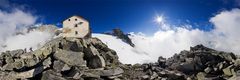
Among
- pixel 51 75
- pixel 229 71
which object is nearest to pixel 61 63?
pixel 51 75

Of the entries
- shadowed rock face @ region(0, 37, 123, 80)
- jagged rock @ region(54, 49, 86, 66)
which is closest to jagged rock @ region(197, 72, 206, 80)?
shadowed rock face @ region(0, 37, 123, 80)

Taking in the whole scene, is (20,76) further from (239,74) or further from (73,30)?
(239,74)

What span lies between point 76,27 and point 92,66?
27.4 m

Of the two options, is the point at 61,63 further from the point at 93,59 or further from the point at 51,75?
the point at 93,59

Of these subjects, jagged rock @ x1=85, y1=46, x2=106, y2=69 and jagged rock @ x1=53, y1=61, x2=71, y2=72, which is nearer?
jagged rock @ x1=53, y1=61, x2=71, y2=72

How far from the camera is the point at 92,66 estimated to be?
9181cm

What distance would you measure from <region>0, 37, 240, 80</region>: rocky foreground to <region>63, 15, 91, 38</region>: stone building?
33.6 feet

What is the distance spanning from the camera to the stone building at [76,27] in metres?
114

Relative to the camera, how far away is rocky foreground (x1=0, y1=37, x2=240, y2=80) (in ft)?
277

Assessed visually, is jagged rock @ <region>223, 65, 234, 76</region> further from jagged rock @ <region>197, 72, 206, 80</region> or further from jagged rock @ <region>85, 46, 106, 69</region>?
jagged rock @ <region>85, 46, 106, 69</region>

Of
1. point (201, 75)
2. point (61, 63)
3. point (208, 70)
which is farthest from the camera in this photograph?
point (208, 70)

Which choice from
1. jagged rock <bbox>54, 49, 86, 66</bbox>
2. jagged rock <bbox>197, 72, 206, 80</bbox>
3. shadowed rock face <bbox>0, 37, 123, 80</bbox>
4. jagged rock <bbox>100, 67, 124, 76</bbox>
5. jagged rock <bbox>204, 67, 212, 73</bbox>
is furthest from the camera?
jagged rock <bbox>204, 67, 212, 73</bbox>

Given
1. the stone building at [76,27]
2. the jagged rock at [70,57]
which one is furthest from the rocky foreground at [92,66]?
the stone building at [76,27]

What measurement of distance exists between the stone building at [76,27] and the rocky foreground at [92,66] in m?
10.2
